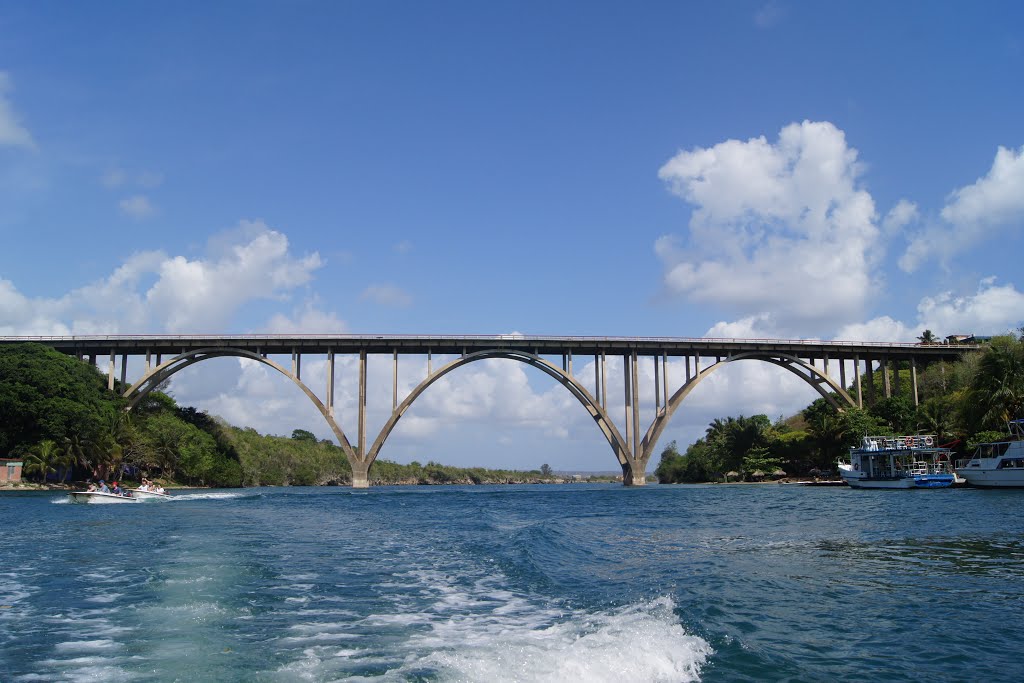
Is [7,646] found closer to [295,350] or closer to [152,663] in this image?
[152,663]

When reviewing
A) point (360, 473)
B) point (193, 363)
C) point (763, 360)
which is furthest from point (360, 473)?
point (763, 360)

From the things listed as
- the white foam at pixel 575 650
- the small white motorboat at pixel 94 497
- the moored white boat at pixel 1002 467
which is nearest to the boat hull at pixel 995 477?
Result: the moored white boat at pixel 1002 467

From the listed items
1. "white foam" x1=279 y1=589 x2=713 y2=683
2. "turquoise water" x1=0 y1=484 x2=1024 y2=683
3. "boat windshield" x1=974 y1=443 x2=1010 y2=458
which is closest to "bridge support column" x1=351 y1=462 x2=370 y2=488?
"turquoise water" x1=0 y1=484 x2=1024 y2=683

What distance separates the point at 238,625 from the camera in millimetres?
9938

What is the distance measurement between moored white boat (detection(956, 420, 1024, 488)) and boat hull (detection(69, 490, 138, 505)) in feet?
149

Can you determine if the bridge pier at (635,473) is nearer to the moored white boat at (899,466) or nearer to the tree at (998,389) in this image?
the moored white boat at (899,466)

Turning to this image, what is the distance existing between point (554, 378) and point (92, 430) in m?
36.1

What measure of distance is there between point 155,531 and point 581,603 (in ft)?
48.2

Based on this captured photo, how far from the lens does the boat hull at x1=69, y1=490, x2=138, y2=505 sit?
112 ft

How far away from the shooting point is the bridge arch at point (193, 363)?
6281 cm

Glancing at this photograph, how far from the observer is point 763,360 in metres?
69.6

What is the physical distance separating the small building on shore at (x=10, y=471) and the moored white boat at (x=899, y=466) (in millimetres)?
54928

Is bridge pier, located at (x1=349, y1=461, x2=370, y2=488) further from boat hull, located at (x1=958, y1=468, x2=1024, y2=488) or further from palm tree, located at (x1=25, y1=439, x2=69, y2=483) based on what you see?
boat hull, located at (x1=958, y1=468, x2=1024, y2=488)

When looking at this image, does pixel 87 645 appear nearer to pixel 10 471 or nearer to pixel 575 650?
pixel 575 650
